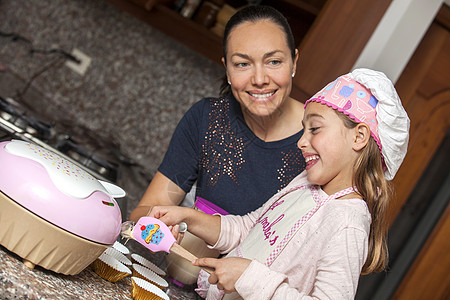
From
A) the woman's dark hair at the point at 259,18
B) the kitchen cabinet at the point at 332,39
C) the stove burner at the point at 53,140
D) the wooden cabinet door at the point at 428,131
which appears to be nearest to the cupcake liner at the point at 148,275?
the woman's dark hair at the point at 259,18

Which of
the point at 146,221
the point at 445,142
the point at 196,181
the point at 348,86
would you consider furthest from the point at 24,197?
the point at 445,142

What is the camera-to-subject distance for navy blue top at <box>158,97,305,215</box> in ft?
3.83

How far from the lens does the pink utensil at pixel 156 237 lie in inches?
33.0

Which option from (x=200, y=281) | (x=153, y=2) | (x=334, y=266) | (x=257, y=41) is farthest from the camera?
(x=153, y=2)

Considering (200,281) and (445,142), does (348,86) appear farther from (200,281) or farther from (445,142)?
(445,142)

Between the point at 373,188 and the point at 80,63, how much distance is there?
1.80 metres

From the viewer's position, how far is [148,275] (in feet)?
2.86

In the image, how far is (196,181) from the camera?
1.30 metres

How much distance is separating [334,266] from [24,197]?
448mm

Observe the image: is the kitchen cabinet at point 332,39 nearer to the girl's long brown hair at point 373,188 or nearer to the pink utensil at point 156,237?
the girl's long brown hair at point 373,188

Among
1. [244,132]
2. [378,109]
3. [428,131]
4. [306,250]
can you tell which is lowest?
[306,250]

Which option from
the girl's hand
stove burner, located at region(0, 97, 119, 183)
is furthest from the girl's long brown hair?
stove burner, located at region(0, 97, 119, 183)

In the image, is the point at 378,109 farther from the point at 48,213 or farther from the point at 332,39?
the point at 332,39

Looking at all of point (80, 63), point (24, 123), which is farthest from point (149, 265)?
point (80, 63)
